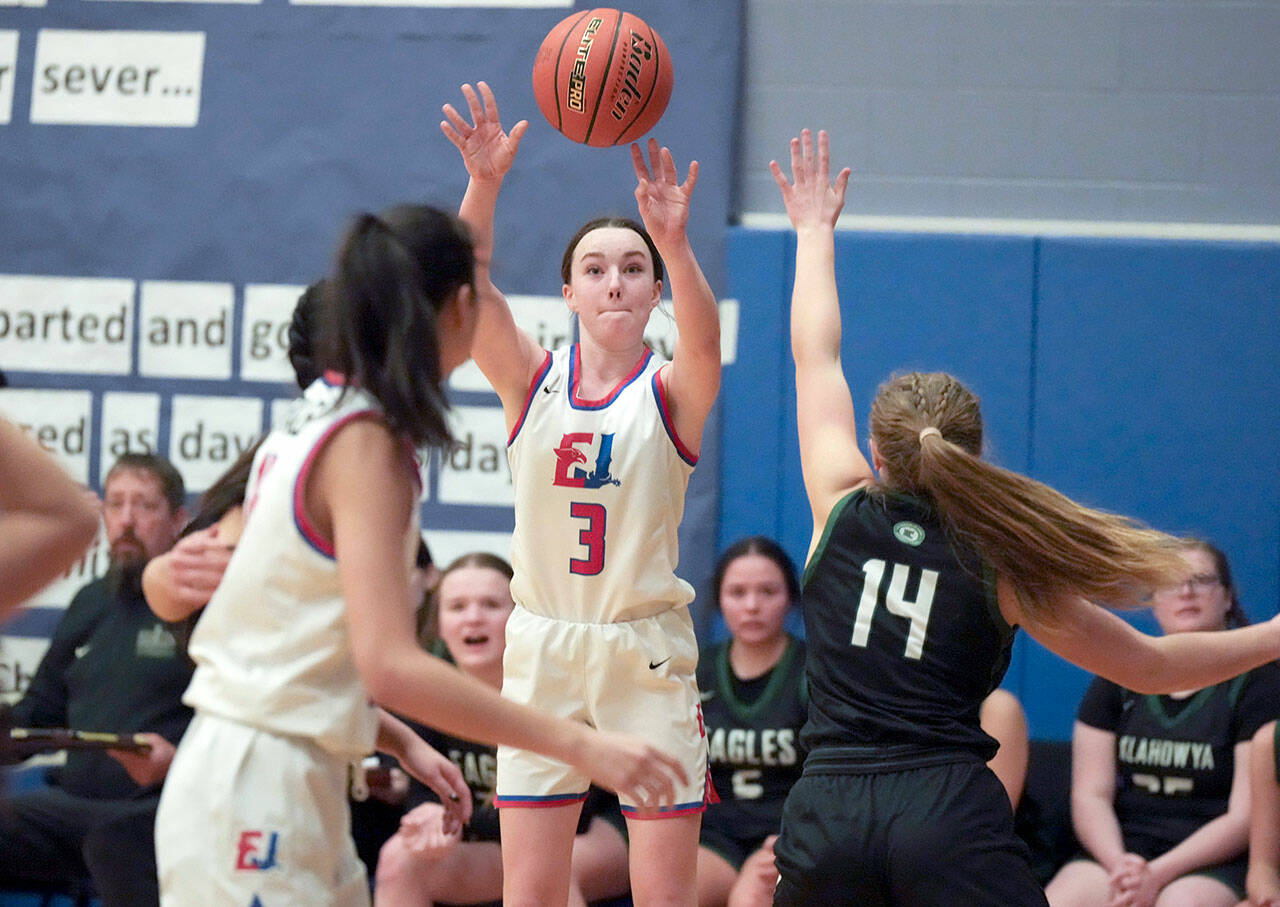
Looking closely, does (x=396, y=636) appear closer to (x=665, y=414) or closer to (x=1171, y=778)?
(x=665, y=414)

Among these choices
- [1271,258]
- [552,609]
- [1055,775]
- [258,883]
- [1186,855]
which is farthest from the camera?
[1271,258]

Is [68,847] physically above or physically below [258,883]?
below

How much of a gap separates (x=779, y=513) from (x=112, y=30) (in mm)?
3666

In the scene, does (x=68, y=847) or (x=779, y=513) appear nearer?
(x=68, y=847)

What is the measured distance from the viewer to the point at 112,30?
6.13 metres

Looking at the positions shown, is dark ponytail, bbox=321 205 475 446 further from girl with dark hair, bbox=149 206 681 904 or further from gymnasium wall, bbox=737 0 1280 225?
gymnasium wall, bbox=737 0 1280 225

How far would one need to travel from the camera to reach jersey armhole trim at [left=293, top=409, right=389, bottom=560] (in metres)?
2.01

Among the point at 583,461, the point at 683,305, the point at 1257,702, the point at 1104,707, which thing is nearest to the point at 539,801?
the point at 583,461

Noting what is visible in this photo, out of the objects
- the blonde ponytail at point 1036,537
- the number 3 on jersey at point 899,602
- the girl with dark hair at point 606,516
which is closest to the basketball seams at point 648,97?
the girl with dark hair at point 606,516

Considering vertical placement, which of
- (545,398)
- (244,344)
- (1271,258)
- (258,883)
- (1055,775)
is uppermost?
(1271,258)

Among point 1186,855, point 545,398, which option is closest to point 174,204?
point 545,398

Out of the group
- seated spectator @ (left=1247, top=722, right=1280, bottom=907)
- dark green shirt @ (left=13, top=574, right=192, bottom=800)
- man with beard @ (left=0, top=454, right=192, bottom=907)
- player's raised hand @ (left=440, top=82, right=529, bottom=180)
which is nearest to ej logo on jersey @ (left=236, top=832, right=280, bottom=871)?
player's raised hand @ (left=440, top=82, right=529, bottom=180)

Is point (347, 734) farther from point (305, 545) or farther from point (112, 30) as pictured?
point (112, 30)

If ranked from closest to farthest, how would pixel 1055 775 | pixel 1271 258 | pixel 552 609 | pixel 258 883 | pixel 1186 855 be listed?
pixel 258 883 → pixel 552 609 → pixel 1186 855 → pixel 1055 775 → pixel 1271 258
